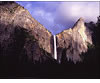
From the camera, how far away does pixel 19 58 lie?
173 ft

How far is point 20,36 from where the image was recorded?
208ft

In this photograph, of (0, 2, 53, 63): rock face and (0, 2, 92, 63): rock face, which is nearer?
(0, 2, 92, 63): rock face

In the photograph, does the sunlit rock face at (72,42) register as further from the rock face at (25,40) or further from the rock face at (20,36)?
the rock face at (20,36)

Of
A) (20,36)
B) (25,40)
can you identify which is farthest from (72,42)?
(20,36)

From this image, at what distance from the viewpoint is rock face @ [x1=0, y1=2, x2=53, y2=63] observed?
57.5 metres

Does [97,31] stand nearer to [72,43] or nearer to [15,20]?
[15,20]

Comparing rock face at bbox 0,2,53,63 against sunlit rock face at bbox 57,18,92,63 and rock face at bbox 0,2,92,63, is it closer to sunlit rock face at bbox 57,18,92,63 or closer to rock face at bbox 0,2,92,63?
rock face at bbox 0,2,92,63

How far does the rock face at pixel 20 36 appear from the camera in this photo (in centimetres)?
5750

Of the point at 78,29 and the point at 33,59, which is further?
the point at 78,29

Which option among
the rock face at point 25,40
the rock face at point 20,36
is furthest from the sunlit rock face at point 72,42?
the rock face at point 20,36

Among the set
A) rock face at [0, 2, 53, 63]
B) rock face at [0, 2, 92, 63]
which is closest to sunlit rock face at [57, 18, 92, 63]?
rock face at [0, 2, 92, 63]

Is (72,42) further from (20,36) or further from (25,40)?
(20,36)
